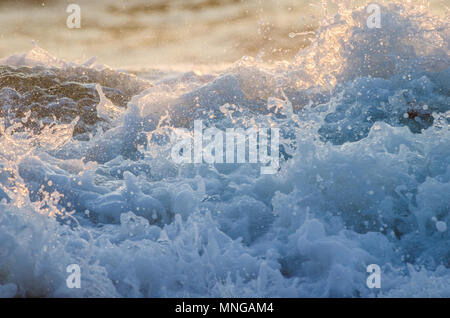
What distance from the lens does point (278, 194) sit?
3141 mm

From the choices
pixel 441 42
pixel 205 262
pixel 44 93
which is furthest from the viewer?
pixel 44 93

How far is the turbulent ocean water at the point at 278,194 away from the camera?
99.3 inches

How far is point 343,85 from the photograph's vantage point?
16.9ft

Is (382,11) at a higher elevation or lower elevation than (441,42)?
higher

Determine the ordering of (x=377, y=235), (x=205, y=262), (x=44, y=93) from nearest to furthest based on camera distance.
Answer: (x=205, y=262) < (x=377, y=235) < (x=44, y=93)

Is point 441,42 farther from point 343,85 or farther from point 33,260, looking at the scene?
point 33,260

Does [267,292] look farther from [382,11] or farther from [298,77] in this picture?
[382,11]

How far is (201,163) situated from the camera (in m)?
3.91

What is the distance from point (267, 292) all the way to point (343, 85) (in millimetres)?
3332

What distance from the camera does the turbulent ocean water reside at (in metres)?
2.52

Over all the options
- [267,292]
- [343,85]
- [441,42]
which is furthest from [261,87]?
[267,292]
